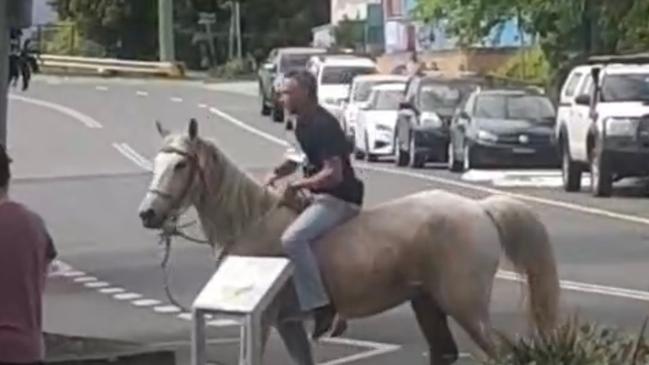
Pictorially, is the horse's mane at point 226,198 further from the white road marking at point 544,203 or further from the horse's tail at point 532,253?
the white road marking at point 544,203

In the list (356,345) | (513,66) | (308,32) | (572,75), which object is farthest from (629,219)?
(308,32)

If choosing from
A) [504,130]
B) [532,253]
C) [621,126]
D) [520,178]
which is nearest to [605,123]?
[621,126]

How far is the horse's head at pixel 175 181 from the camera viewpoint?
486 inches

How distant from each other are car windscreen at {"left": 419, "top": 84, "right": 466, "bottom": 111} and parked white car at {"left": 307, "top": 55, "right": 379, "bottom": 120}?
306 inches

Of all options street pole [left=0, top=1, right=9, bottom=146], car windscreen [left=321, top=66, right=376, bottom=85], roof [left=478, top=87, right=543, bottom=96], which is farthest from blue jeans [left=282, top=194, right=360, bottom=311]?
car windscreen [left=321, top=66, right=376, bottom=85]

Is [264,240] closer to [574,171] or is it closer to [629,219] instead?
[629,219]

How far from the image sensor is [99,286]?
70.7ft

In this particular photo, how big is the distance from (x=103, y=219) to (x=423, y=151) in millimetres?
12783

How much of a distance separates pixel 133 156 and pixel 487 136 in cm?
1039

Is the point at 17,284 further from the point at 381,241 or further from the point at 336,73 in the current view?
the point at 336,73

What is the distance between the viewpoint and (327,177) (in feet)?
40.0

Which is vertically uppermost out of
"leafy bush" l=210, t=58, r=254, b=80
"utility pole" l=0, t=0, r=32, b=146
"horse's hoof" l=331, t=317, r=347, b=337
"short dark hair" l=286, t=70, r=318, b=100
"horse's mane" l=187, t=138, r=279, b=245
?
"utility pole" l=0, t=0, r=32, b=146

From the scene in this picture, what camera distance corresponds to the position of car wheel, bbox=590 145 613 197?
32.8 metres

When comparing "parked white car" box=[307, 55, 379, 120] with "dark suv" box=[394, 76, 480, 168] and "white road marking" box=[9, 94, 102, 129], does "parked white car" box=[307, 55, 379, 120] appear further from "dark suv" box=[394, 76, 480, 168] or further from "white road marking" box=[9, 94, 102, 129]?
"dark suv" box=[394, 76, 480, 168]
